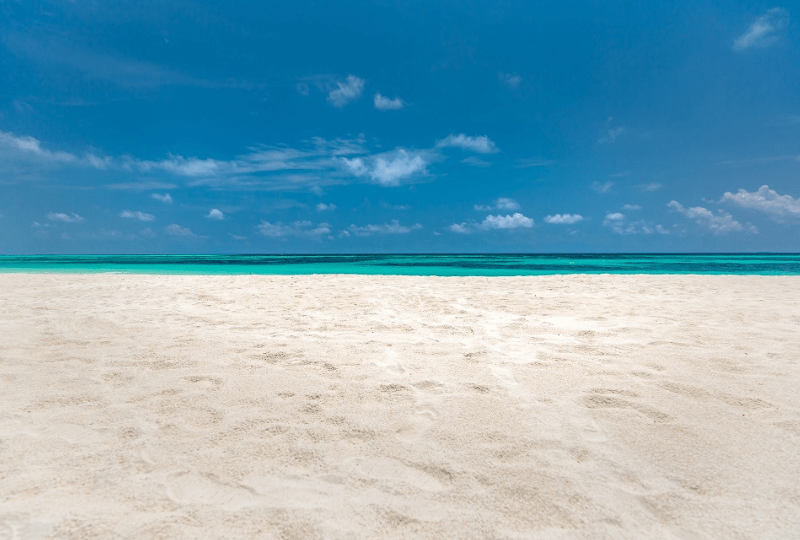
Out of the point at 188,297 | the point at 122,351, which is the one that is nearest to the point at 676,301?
the point at 122,351

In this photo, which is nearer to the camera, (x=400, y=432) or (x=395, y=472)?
(x=395, y=472)

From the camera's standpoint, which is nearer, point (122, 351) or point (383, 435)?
point (383, 435)

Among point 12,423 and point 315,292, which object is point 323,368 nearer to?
point 12,423

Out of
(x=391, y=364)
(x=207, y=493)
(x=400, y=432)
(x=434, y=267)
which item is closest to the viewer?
(x=207, y=493)

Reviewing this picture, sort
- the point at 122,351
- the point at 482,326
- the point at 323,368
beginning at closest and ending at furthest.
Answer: the point at 323,368
the point at 122,351
the point at 482,326

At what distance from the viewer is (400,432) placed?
2.36m

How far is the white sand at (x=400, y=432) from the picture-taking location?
1.68 meters

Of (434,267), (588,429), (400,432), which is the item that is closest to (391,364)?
(400,432)

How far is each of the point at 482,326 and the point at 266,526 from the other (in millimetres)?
3745

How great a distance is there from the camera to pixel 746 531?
5.23 ft

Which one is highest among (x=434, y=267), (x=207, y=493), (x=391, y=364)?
(x=434, y=267)

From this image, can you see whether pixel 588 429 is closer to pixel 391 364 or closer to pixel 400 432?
pixel 400 432

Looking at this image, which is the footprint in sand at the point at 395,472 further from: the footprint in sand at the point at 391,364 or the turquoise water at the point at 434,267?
the turquoise water at the point at 434,267

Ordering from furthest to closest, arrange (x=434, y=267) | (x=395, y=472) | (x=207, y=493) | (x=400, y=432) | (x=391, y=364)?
(x=434, y=267)
(x=391, y=364)
(x=400, y=432)
(x=395, y=472)
(x=207, y=493)
